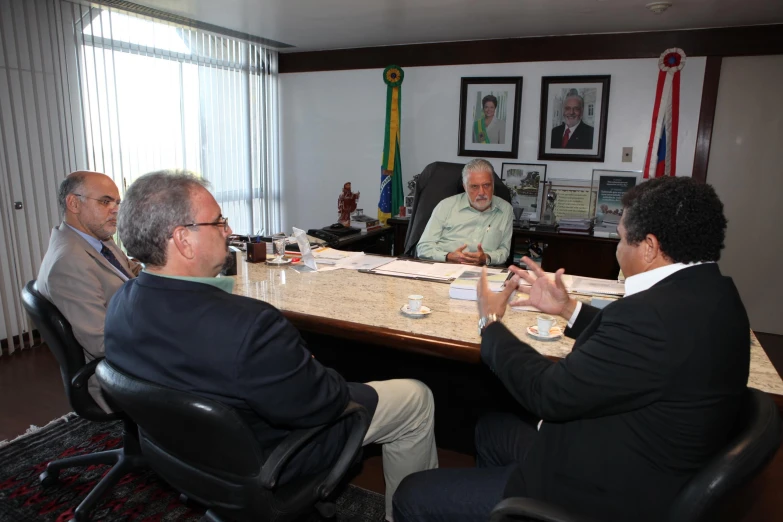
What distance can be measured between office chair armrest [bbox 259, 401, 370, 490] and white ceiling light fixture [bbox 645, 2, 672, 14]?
10.5 feet

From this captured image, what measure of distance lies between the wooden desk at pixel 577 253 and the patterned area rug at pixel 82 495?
2647mm

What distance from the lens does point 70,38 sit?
3551 mm

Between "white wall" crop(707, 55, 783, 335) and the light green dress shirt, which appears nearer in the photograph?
the light green dress shirt

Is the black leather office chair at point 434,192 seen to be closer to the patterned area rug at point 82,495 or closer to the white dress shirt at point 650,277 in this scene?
the patterned area rug at point 82,495

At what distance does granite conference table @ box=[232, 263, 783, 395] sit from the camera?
61.7 inches

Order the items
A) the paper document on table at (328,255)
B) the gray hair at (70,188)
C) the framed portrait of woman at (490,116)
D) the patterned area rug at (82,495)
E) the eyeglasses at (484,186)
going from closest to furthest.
A: the patterned area rug at (82,495)
the gray hair at (70,188)
the paper document on table at (328,255)
the eyeglasses at (484,186)
the framed portrait of woman at (490,116)

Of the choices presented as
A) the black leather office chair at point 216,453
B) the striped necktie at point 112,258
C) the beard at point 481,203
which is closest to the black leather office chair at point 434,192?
the beard at point 481,203

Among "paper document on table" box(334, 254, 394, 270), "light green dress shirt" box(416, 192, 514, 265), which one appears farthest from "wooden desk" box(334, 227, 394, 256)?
"paper document on table" box(334, 254, 394, 270)

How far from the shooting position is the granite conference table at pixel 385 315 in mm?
1567

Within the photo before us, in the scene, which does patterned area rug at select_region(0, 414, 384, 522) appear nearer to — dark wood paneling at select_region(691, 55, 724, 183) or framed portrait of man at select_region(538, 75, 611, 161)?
framed portrait of man at select_region(538, 75, 611, 161)

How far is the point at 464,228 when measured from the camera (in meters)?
3.43

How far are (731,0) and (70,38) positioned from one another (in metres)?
4.21

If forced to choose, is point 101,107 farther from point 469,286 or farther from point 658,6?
point 658,6

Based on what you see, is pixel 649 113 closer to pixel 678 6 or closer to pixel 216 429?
pixel 678 6
